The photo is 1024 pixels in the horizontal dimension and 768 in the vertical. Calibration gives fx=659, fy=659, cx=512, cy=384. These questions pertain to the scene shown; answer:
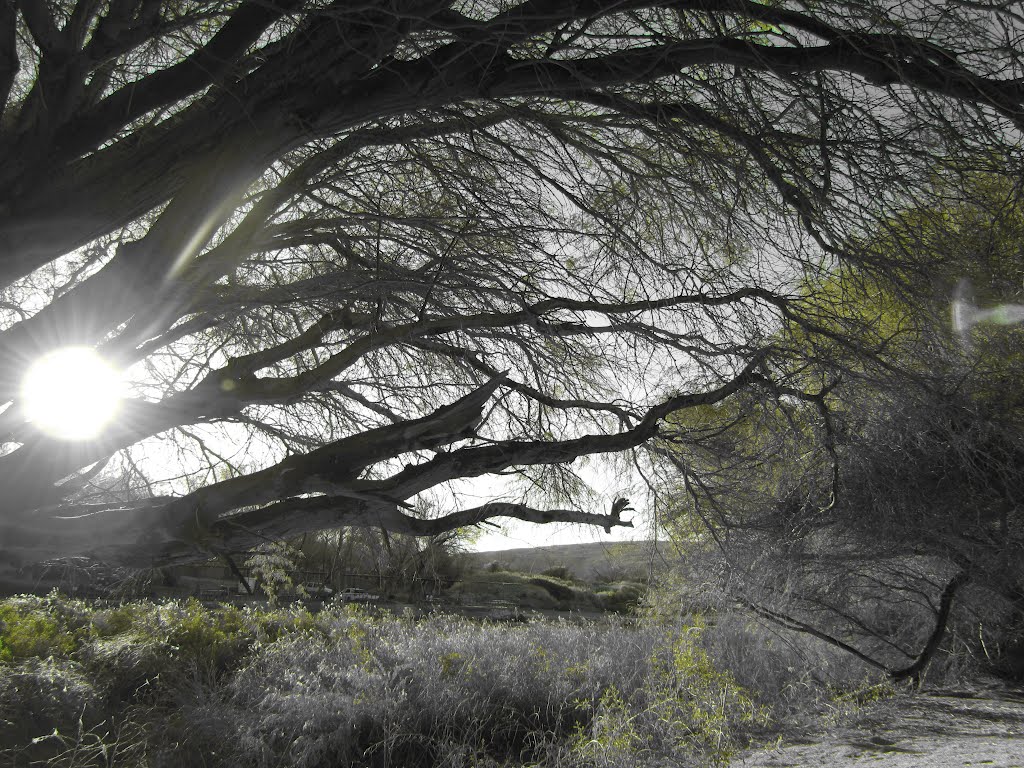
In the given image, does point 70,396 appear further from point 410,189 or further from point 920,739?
point 920,739

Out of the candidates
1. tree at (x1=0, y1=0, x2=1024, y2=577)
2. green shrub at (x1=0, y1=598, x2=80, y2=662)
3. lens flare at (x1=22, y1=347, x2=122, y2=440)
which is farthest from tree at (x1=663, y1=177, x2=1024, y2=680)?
green shrub at (x1=0, y1=598, x2=80, y2=662)

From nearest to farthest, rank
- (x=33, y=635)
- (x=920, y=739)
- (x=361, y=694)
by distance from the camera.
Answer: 1. (x=361, y=694)
2. (x=920, y=739)
3. (x=33, y=635)

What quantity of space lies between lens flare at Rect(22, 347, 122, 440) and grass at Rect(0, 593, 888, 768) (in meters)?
1.75

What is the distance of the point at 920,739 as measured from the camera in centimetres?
612

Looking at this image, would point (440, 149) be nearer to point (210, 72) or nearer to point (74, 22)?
point (210, 72)

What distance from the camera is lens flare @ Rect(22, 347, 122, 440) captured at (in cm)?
383

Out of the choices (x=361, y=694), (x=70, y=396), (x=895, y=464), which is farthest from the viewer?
(x=895, y=464)

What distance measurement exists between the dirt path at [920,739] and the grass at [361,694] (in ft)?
1.93

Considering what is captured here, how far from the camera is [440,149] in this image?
4.23 m

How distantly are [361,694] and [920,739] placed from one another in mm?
5173

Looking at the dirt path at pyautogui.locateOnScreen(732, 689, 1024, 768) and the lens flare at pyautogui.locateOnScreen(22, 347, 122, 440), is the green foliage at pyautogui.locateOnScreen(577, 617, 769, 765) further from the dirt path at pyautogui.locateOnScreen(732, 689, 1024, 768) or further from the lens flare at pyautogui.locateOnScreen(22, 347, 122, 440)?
the lens flare at pyautogui.locateOnScreen(22, 347, 122, 440)

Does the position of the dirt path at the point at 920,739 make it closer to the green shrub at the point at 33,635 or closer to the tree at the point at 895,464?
the tree at the point at 895,464

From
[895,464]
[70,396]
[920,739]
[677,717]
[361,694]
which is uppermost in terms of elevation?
[70,396]

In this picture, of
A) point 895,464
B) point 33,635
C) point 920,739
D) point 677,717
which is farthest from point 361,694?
point 895,464
